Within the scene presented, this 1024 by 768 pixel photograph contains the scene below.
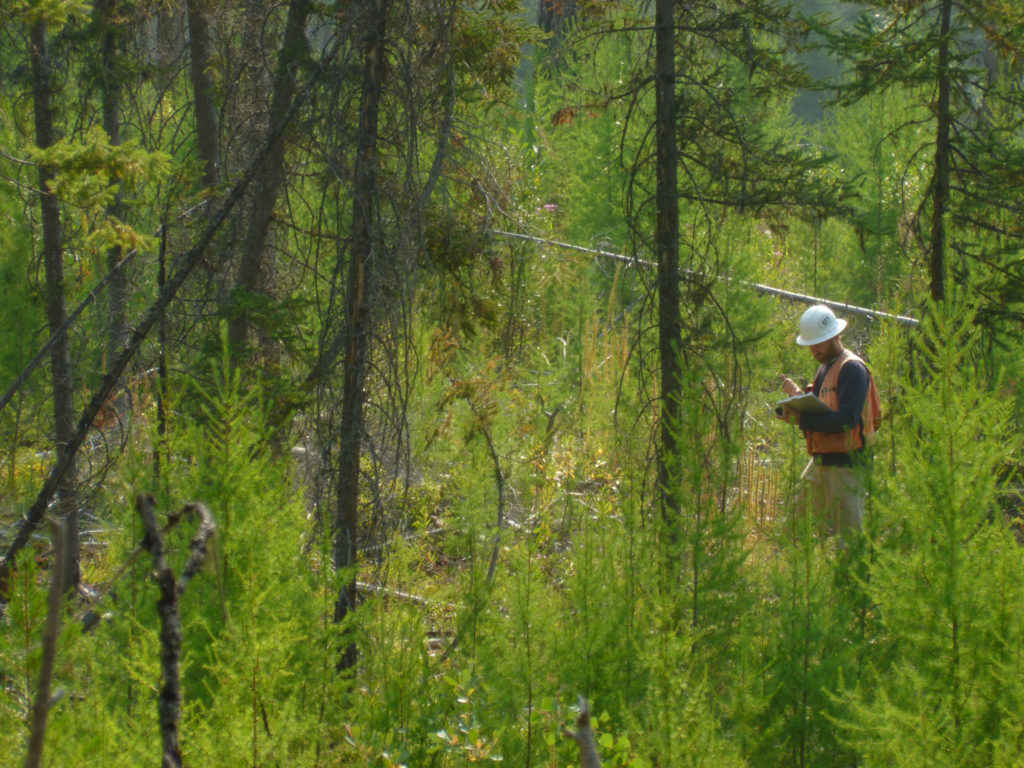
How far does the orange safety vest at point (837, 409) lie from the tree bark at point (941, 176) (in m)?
0.95

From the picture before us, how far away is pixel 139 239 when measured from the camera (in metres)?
3.96

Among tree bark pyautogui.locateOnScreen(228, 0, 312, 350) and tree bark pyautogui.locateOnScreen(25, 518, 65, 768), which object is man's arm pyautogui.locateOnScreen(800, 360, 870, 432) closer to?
tree bark pyautogui.locateOnScreen(228, 0, 312, 350)

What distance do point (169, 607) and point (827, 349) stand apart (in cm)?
522

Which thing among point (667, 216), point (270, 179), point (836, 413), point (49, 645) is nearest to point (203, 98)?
point (270, 179)

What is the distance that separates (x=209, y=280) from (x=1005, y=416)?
11.0 ft

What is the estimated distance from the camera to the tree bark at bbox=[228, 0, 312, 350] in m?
4.24

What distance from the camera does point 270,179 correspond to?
178 inches

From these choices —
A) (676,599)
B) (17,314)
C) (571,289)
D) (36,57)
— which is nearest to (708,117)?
(676,599)

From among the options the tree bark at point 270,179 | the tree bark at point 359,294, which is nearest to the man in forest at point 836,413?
the tree bark at point 359,294

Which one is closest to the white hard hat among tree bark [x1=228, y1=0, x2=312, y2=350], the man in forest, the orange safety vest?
the man in forest

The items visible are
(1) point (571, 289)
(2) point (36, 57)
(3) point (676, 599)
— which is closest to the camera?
(3) point (676, 599)

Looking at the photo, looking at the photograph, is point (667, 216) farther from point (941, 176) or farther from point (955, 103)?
point (955, 103)

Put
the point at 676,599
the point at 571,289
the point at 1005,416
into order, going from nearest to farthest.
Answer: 1. the point at 1005,416
2. the point at 676,599
3. the point at 571,289

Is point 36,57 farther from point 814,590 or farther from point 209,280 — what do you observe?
point 814,590
